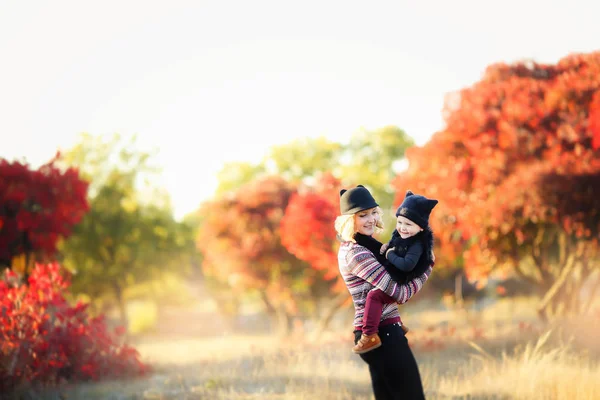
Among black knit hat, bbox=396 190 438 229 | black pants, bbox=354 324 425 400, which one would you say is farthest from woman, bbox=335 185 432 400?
black knit hat, bbox=396 190 438 229

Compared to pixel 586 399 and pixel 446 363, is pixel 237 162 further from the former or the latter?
pixel 586 399

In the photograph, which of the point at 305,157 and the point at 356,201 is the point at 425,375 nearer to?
the point at 356,201

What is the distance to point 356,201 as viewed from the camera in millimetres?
4352

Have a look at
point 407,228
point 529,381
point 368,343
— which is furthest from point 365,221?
point 529,381

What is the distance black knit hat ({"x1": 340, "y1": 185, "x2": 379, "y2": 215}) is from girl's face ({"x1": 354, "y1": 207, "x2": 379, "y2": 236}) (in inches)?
1.9

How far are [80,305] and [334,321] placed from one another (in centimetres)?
1975

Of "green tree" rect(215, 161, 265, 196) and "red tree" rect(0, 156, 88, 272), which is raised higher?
"green tree" rect(215, 161, 265, 196)

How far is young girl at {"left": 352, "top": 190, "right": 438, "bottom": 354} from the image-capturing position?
412 cm

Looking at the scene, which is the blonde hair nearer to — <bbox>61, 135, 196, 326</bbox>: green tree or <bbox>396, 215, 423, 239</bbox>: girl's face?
<bbox>396, 215, 423, 239</bbox>: girl's face

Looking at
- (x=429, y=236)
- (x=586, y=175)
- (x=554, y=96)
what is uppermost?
(x=554, y=96)

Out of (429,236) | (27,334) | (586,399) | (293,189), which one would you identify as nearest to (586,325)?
(586,399)

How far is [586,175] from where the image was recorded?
11.9 metres

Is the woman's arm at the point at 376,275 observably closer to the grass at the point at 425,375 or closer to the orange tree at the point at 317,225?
the grass at the point at 425,375

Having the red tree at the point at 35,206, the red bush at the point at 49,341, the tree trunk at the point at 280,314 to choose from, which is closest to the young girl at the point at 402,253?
the red bush at the point at 49,341
